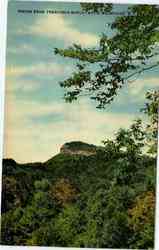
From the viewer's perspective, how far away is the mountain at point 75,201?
96cm

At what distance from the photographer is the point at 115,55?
992 mm

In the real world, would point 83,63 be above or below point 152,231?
above

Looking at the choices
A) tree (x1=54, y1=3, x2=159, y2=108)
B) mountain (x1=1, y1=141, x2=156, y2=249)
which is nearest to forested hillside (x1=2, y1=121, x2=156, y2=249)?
mountain (x1=1, y1=141, x2=156, y2=249)

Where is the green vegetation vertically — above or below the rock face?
below

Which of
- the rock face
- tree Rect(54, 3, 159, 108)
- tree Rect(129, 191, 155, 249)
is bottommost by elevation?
tree Rect(129, 191, 155, 249)

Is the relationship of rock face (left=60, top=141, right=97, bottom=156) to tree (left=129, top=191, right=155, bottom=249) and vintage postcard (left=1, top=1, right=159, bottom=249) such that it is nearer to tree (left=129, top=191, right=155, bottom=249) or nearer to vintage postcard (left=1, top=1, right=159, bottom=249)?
vintage postcard (left=1, top=1, right=159, bottom=249)

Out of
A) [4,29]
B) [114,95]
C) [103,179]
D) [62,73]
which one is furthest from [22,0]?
[103,179]

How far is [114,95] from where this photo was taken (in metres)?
0.98

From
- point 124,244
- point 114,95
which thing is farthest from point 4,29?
point 124,244

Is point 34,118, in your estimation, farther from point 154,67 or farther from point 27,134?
point 154,67

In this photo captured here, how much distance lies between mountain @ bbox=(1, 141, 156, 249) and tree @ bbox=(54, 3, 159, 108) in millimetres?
137

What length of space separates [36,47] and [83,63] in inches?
4.6

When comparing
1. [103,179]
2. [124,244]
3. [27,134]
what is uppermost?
[27,134]

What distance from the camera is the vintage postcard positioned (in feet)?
3.16
